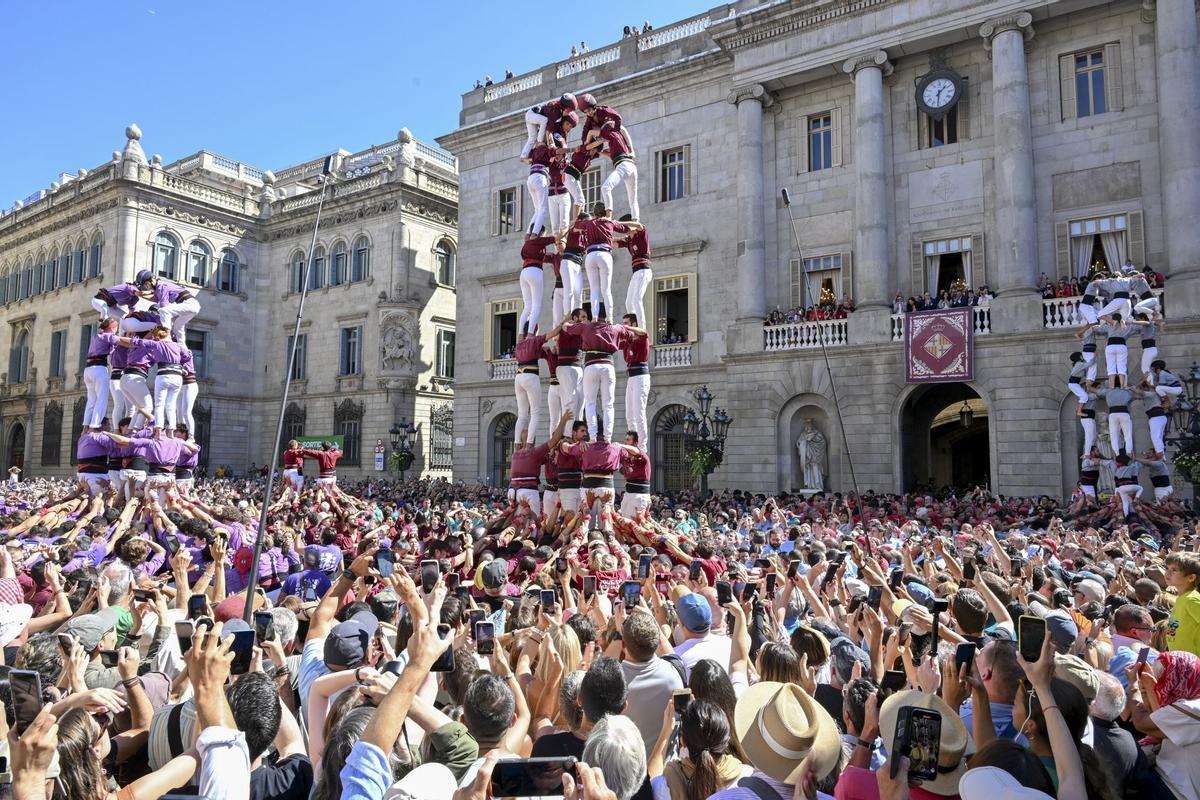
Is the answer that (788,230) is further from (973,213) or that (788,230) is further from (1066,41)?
(1066,41)

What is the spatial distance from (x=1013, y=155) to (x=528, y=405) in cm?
1609

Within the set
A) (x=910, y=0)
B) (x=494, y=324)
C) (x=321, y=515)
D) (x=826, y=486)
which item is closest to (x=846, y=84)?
(x=910, y=0)

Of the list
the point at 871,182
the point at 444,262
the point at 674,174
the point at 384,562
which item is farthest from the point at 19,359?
the point at 384,562

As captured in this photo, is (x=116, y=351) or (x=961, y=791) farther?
(x=116, y=351)

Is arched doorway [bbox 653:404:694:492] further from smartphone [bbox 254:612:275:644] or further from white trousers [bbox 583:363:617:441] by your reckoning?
smartphone [bbox 254:612:275:644]

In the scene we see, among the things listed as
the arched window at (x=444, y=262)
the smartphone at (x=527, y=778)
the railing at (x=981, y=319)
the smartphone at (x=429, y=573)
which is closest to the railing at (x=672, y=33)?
the railing at (x=981, y=319)

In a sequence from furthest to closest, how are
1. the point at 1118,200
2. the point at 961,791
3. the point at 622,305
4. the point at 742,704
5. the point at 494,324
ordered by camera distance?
the point at 494,324 < the point at 622,305 < the point at 1118,200 < the point at 742,704 < the point at 961,791

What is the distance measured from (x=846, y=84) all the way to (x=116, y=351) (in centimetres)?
2164

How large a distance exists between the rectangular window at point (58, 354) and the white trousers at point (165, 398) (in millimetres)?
33739

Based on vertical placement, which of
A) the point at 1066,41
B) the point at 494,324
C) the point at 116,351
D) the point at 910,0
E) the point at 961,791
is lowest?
the point at 961,791

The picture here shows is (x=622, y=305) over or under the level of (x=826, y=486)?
over

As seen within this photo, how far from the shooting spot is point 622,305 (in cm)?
2952

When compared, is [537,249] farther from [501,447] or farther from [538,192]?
[501,447]

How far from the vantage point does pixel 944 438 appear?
31812 millimetres
